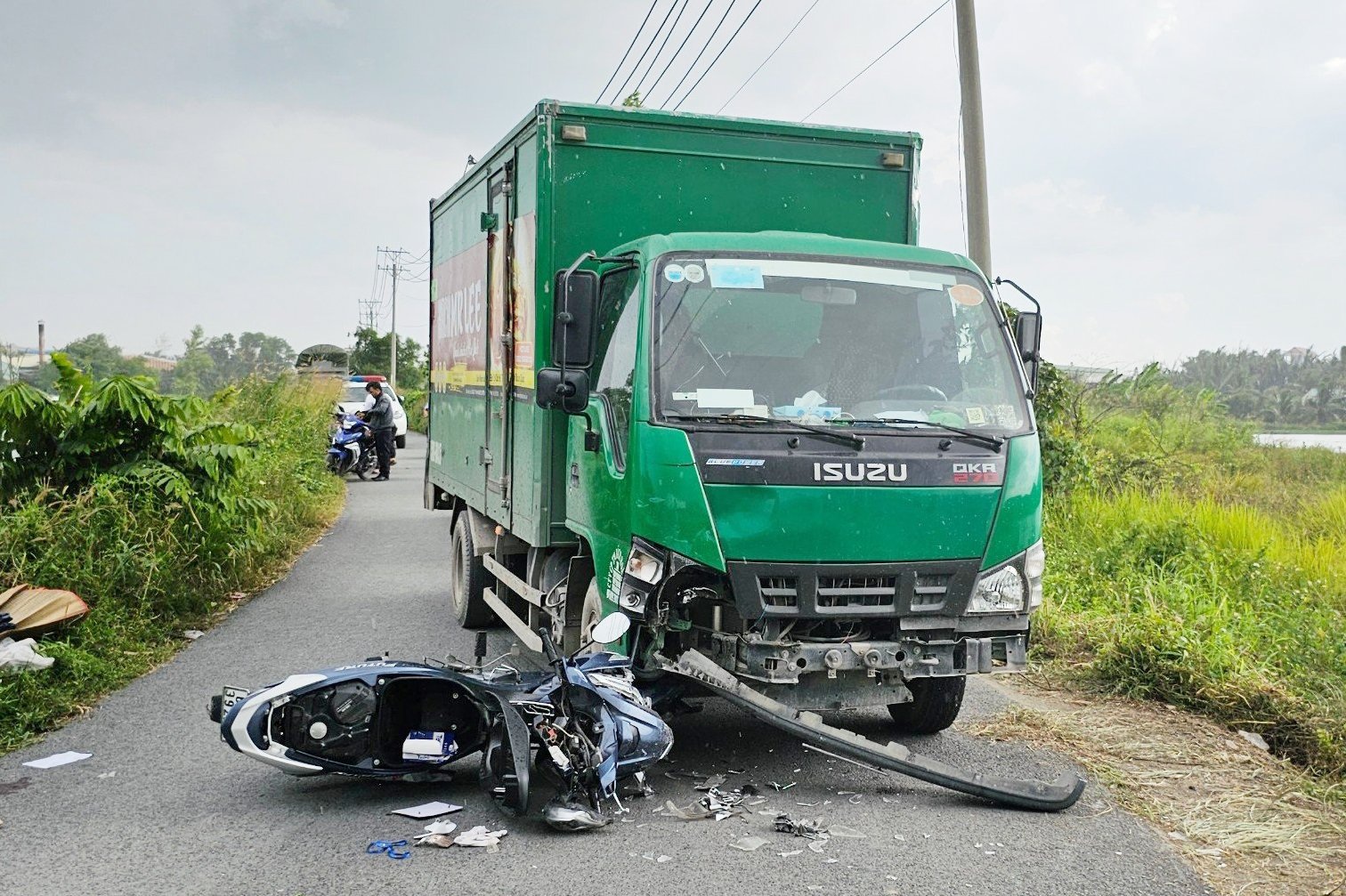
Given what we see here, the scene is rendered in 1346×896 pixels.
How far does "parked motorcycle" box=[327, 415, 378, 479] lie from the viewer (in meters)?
21.3

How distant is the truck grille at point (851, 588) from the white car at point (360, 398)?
18551 mm

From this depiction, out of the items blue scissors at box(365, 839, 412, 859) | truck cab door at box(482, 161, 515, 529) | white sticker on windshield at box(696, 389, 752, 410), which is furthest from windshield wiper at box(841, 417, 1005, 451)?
truck cab door at box(482, 161, 515, 529)

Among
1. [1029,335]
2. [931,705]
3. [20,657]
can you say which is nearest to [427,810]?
[931,705]

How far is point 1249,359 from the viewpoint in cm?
2770

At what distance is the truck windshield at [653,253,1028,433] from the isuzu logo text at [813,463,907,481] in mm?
270

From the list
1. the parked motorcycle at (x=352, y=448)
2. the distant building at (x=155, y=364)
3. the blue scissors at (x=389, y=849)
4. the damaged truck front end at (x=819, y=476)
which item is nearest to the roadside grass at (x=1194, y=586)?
the damaged truck front end at (x=819, y=476)

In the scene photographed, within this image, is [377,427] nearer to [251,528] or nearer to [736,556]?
[251,528]

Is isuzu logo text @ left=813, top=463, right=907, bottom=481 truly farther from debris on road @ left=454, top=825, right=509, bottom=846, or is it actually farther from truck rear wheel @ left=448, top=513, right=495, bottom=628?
truck rear wheel @ left=448, top=513, right=495, bottom=628

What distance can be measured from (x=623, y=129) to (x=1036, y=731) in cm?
386

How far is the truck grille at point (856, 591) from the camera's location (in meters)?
5.02

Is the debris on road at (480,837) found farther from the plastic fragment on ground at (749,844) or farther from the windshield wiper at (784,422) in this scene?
the windshield wiper at (784,422)

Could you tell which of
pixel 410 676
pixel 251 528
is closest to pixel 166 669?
pixel 251 528

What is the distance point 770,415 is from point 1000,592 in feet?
4.18

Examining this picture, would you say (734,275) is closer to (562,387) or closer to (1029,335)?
(562,387)
